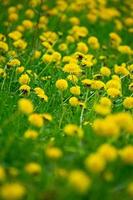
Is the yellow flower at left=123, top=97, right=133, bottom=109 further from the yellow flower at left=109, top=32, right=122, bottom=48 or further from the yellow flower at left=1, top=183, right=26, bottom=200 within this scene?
the yellow flower at left=109, top=32, right=122, bottom=48

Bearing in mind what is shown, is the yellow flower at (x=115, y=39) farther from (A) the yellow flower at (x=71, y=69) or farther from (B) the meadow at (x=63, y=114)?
(A) the yellow flower at (x=71, y=69)

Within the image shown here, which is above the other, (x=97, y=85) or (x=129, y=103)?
(x=97, y=85)

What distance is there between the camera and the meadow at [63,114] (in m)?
2.39

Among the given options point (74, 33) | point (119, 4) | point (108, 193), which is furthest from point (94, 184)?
point (119, 4)

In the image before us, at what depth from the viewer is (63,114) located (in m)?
3.35

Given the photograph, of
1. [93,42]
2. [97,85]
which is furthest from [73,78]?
[93,42]

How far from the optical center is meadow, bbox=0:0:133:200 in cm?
239

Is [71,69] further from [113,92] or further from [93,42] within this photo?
[93,42]

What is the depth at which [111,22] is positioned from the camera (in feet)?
20.5

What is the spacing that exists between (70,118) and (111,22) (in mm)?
3002

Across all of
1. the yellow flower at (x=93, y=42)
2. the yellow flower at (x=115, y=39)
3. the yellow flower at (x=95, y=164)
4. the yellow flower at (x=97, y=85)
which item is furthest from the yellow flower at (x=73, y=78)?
the yellow flower at (x=95, y=164)

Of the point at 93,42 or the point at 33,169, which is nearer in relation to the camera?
the point at 33,169


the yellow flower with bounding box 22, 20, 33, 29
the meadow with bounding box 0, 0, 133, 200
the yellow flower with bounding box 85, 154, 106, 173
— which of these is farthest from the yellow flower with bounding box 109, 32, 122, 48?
the yellow flower with bounding box 85, 154, 106, 173

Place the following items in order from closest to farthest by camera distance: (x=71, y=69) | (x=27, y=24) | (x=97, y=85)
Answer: (x=97, y=85), (x=71, y=69), (x=27, y=24)
